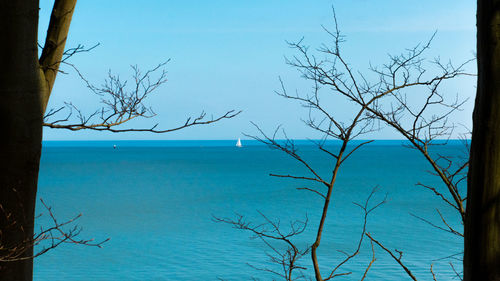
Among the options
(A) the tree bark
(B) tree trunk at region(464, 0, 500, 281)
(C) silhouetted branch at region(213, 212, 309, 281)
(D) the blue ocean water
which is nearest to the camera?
(B) tree trunk at region(464, 0, 500, 281)

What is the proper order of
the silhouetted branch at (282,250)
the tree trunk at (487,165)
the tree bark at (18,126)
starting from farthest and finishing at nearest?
the silhouetted branch at (282,250), the tree bark at (18,126), the tree trunk at (487,165)

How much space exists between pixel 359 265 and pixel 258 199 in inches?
622

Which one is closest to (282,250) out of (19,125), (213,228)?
(213,228)

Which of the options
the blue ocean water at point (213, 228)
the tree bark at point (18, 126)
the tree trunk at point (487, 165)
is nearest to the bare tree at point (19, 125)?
the tree bark at point (18, 126)

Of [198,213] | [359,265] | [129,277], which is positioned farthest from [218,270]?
[198,213]

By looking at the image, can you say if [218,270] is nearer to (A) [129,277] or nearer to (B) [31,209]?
(A) [129,277]

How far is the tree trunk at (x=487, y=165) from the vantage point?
157 centimetres

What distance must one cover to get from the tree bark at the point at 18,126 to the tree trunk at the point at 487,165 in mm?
1512

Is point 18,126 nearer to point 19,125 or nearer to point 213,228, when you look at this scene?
point 19,125

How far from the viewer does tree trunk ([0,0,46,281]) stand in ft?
5.94

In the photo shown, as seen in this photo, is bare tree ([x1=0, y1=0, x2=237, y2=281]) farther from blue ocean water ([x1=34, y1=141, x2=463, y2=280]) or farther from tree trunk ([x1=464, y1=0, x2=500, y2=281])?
blue ocean water ([x1=34, y1=141, x2=463, y2=280])

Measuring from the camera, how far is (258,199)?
2930cm

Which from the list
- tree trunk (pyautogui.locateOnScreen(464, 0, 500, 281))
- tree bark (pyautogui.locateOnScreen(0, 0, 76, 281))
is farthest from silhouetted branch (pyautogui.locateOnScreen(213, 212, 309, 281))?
tree bark (pyautogui.locateOnScreen(0, 0, 76, 281))

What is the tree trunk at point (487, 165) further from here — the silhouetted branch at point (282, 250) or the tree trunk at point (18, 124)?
the tree trunk at point (18, 124)
